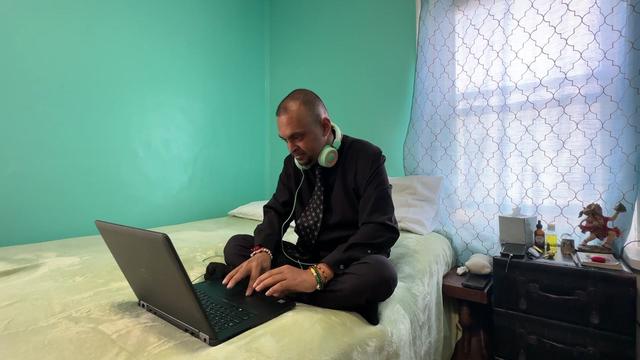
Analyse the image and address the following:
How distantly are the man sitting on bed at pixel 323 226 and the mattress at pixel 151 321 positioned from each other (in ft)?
0.23

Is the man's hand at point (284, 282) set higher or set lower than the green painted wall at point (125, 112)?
lower

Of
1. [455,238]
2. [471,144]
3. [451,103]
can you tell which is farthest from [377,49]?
[455,238]

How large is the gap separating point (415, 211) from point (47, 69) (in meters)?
1.98

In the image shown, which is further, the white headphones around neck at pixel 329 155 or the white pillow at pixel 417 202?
the white pillow at pixel 417 202

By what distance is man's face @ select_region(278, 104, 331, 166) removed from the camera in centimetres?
113

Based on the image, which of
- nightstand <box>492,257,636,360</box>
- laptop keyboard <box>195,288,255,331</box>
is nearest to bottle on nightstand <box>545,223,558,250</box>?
nightstand <box>492,257,636,360</box>

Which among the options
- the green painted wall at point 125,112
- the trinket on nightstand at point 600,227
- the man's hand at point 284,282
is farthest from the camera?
the green painted wall at point 125,112

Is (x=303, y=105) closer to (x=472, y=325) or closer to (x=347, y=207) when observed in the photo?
(x=347, y=207)

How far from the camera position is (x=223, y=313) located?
810 mm

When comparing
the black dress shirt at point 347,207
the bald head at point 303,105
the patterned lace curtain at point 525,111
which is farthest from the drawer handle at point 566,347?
the bald head at point 303,105

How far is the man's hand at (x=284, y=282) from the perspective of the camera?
87cm

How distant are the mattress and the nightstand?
0.81 feet

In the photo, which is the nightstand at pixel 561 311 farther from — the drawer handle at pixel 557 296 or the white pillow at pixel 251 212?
the white pillow at pixel 251 212

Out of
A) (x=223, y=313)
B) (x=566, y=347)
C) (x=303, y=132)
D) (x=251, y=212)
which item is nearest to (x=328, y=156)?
(x=303, y=132)
